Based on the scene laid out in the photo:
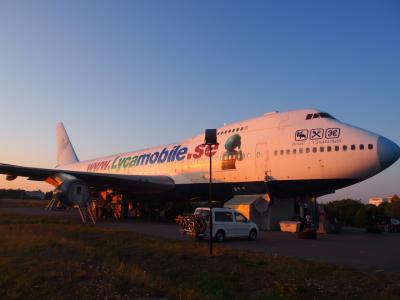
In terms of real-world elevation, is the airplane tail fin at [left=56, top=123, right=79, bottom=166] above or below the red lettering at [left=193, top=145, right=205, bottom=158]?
above

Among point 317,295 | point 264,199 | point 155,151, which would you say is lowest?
point 317,295

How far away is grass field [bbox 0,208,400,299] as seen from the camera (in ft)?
26.6

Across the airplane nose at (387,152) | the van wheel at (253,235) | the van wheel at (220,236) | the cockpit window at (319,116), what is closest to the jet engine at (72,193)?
the van wheel at (220,236)

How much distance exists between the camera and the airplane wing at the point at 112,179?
86.5 feet

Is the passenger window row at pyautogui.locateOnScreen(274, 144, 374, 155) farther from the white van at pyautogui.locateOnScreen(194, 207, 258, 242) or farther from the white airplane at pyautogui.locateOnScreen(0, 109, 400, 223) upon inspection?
the white van at pyautogui.locateOnScreen(194, 207, 258, 242)

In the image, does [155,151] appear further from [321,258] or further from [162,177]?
[321,258]

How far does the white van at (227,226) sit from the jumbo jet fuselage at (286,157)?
14.8 feet

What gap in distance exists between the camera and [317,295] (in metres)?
7.98

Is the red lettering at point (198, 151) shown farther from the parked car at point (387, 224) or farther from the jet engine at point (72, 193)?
the parked car at point (387, 224)

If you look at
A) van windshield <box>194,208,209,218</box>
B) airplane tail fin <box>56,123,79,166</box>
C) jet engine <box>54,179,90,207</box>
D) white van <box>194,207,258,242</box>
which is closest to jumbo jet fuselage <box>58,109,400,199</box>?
white van <box>194,207,258,242</box>

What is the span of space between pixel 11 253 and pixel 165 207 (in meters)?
21.8

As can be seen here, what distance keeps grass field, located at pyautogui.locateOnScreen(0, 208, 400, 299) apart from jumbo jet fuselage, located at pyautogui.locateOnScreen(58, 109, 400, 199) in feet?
30.0

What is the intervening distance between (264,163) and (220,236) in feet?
22.2

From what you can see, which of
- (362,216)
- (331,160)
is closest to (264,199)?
(331,160)
